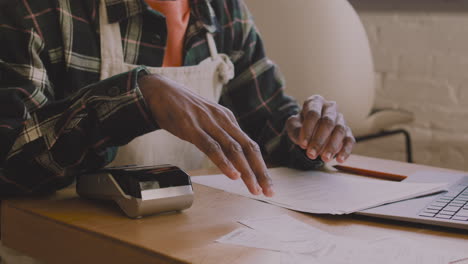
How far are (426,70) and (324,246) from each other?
155cm

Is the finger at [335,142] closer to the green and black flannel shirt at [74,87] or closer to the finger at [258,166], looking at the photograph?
the green and black flannel shirt at [74,87]

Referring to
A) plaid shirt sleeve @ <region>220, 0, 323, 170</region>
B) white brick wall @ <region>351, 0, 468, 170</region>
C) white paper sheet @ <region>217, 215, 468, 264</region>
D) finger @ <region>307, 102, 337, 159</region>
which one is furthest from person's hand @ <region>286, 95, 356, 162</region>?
white brick wall @ <region>351, 0, 468, 170</region>

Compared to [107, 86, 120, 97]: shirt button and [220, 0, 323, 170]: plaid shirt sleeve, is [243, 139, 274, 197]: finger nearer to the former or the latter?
[107, 86, 120, 97]: shirt button

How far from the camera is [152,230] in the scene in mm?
660

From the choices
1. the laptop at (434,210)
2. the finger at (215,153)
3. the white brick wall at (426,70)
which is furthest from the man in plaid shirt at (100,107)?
the white brick wall at (426,70)

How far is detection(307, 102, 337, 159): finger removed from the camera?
37.0 inches

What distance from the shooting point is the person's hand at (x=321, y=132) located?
3.14ft

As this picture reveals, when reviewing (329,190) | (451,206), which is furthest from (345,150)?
(451,206)

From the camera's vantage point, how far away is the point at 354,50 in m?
1.79

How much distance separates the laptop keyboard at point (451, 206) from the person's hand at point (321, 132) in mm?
198

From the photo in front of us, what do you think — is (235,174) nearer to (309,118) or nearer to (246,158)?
(246,158)

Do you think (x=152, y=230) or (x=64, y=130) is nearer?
(x=152, y=230)

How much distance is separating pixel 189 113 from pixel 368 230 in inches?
10.2

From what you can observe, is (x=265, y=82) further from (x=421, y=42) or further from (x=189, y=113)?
(x=421, y=42)
